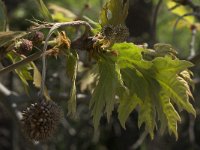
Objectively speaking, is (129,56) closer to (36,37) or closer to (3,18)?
(36,37)

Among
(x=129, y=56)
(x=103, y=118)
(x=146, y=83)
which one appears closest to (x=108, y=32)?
(x=129, y=56)

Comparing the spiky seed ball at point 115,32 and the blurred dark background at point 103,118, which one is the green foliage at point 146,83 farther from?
the blurred dark background at point 103,118

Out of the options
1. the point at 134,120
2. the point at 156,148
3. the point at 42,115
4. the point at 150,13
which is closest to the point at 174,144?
the point at 134,120

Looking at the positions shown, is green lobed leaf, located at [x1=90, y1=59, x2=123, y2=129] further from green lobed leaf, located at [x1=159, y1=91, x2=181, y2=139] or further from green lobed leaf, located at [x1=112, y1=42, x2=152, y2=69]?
green lobed leaf, located at [x1=159, y1=91, x2=181, y2=139]

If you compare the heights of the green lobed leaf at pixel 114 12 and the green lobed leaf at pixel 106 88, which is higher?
the green lobed leaf at pixel 114 12

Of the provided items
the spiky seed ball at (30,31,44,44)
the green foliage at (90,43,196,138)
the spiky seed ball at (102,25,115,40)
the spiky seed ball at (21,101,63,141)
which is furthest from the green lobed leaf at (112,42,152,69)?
the spiky seed ball at (21,101,63,141)

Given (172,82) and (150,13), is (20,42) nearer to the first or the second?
(172,82)

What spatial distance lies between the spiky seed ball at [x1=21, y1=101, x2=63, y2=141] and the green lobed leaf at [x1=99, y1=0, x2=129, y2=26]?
0.42m

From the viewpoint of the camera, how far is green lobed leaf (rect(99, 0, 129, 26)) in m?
2.34

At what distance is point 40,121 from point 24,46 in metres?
0.36

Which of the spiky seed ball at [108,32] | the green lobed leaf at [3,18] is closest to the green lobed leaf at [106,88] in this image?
the spiky seed ball at [108,32]

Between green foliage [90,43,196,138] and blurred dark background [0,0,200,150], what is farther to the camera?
blurred dark background [0,0,200,150]

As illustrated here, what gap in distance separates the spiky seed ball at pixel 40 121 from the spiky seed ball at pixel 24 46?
29cm

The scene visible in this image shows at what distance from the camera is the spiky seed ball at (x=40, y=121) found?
2158 mm
